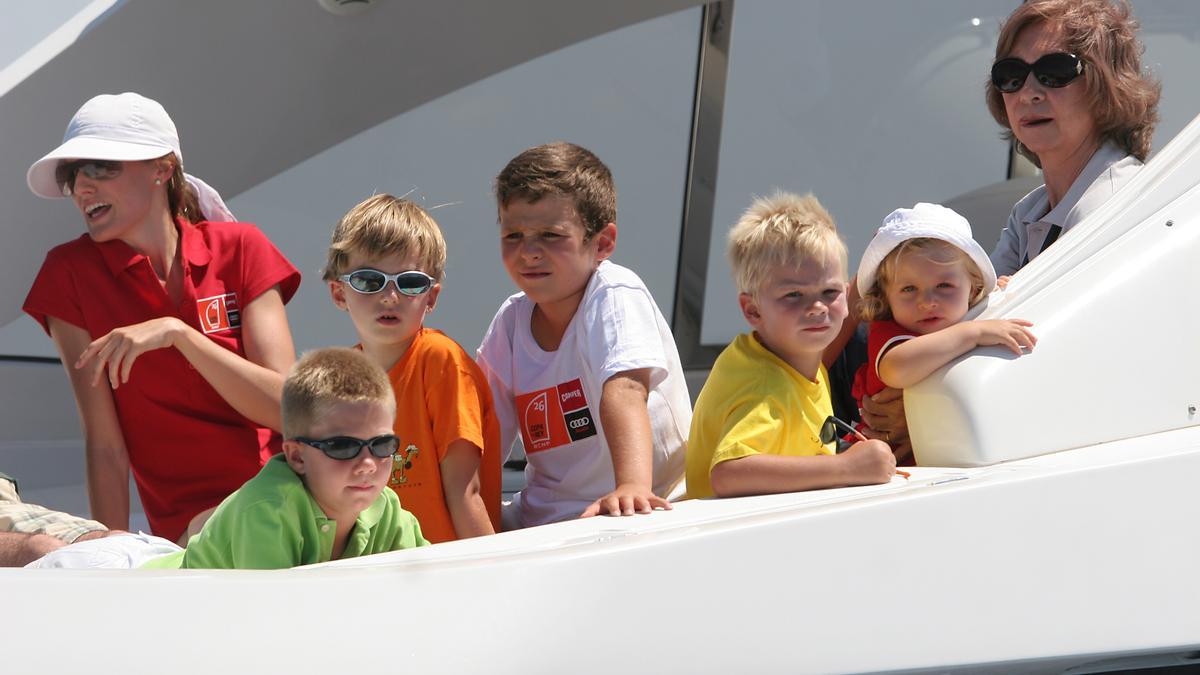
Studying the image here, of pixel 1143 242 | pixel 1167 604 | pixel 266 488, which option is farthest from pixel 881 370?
pixel 266 488

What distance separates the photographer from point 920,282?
5.53 feet

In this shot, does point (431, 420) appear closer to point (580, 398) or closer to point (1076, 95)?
point (580, 398)

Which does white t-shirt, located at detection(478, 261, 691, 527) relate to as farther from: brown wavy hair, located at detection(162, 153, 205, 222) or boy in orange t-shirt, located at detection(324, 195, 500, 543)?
brown wavy hair, located at detection(162, 153, 205, 222)

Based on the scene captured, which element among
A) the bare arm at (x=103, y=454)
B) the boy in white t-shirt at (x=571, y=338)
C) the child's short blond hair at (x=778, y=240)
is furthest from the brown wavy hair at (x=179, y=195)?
the child's short blond hair at (x=778, y=240)

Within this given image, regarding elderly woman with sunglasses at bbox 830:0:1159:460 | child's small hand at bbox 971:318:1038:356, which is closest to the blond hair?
child's small hand at bbox 971:318:1038:356

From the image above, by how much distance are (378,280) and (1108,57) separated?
1107 millimetres

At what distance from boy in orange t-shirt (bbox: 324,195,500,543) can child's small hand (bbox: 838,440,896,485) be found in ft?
1.78

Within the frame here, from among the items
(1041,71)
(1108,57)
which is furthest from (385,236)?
(1108,57)

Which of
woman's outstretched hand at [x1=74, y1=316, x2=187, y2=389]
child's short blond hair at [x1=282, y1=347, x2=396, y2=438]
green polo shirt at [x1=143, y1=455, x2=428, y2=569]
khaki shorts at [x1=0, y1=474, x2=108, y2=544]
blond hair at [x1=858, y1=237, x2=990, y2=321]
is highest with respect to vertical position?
woman's outstretched hand at [x1=74, y1=316, x2=187, y2=389]

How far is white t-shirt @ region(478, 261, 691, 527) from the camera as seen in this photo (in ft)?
6.10

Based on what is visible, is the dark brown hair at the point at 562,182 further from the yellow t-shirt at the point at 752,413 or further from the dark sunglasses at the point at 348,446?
the dark sunglasses at the point at 348,446

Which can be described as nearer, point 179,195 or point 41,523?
point 41,523

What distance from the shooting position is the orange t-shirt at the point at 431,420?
1817 millimetres

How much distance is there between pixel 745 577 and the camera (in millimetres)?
1255
